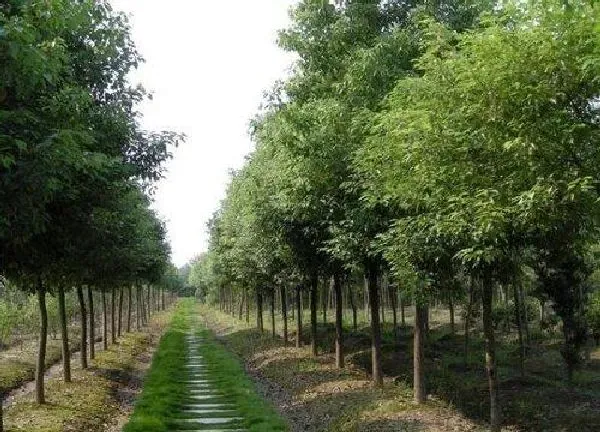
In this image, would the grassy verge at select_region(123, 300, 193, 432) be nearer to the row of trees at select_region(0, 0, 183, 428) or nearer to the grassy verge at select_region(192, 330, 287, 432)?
the grassy verge at select_region(192, 330, 287, 432)

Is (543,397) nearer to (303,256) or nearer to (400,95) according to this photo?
(303,256)

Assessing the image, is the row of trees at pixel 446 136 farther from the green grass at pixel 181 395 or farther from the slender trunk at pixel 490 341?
the green grass at pixel 181 395

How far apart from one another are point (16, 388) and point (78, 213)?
18663mm

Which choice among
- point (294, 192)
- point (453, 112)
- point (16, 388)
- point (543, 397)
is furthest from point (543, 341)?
point (453, 112)

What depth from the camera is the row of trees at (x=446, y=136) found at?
33.6 feet

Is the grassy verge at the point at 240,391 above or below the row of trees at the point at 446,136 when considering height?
below

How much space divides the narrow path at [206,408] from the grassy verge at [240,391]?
0.22 meters

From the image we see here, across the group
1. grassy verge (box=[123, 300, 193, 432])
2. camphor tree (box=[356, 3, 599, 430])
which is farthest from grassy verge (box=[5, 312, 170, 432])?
camphor tree (box=[356, 3, 599, 430])

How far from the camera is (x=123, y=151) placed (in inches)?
560

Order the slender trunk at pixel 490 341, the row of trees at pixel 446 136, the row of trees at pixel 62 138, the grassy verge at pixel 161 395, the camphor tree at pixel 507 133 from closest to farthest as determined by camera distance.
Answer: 1. the row of trees at pixel 62 138
2. the camphor tree at pixel 507 133
3. the row of trees at pixel 446 136
4. the slender trunk at pixel 490 341
5. the grassy verge at pixel 161 395

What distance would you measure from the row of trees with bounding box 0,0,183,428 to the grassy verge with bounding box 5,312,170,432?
1066 millimetres

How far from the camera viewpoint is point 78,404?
20.3 m

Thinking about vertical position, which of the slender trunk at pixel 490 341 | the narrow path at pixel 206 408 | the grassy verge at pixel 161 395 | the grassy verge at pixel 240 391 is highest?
the slender trunk at pixel 490 341

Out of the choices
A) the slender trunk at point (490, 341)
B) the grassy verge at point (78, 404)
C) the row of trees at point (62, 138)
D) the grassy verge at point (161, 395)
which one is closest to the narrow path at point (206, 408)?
the grassy verge at point (161, 395)
